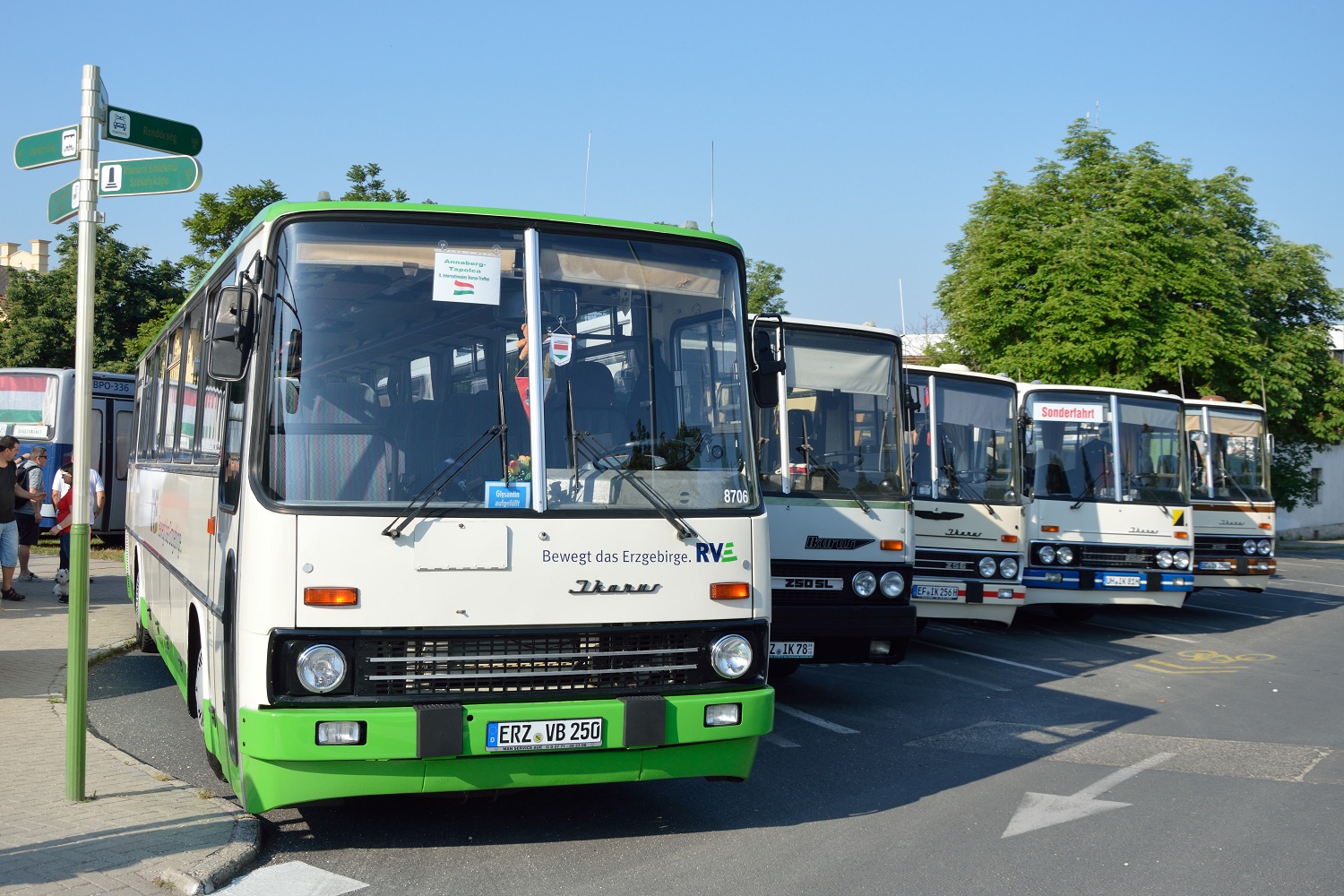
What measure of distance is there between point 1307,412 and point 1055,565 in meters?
27.5

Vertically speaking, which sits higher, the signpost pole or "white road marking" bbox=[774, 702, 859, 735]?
the signpost pole

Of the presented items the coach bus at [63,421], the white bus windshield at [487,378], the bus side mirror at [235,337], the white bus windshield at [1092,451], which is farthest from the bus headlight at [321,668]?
the coach bus at [63,421]

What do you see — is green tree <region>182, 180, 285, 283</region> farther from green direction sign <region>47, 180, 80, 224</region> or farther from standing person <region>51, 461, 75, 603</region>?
green direction sign <region>47, 180, 80, 224</region>

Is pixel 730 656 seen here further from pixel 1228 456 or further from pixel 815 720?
pixel 1228 456

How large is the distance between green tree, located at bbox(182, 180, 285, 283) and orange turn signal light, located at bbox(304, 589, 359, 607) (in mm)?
26910

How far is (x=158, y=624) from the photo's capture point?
9.86 m

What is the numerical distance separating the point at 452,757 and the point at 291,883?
86cm

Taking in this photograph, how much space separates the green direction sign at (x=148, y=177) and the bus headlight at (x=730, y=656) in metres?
3.68

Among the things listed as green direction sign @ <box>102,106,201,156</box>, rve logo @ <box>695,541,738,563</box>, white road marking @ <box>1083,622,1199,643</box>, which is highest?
green direction sign @ <box>102,106,201,156</box>

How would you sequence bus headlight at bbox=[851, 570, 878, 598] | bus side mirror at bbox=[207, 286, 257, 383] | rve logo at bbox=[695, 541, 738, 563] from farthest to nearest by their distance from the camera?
1. bus headlight at bbox=[851, 570, 878, 598]
2. rve logo at bbox=[695, 541, 738, 563]
3. bus side mirror at bbox=[207, 286, 257, 383]

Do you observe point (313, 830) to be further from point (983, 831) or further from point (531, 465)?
point (983, 831)

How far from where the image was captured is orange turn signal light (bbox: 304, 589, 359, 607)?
17.6 ft

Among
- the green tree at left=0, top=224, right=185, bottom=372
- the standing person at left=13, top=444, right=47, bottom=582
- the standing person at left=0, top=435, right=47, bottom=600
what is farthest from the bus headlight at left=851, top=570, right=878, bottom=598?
the green tree at left=0, top=224, right=185, bottom=372

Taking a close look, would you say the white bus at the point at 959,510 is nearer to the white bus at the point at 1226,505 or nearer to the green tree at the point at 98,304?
the white bus at the point at 1226,505
